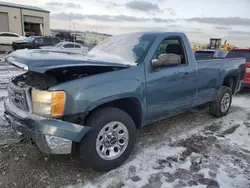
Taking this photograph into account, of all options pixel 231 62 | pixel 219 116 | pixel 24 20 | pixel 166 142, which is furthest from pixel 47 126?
pixel 24 20

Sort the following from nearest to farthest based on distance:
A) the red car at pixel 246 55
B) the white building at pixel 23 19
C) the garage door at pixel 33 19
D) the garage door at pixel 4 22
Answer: the red car at pixel 246 55, the garage door at pixel 4 22, the white building at pixel 23 19, the garage door at pixel 33 19

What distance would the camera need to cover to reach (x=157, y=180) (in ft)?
9.60

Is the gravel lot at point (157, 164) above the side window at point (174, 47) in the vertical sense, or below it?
below

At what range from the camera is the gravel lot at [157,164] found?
2.88m

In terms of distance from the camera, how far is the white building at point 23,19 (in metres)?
33.1

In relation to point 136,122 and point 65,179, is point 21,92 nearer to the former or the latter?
point 65,179

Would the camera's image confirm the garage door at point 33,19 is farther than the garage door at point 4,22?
Yes

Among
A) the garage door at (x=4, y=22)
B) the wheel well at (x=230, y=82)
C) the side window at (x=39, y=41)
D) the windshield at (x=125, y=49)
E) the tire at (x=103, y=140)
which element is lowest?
the tire at (x=103, y=140)

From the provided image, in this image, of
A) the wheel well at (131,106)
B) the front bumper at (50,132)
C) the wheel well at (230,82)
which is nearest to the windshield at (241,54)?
the wheel well at (230,82)

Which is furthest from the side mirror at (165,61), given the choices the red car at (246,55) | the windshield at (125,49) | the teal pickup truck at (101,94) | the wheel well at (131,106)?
the red car at (246,55)

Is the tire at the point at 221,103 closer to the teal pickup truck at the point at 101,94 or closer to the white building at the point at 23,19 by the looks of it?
the teal pickup truck at the point at 101,94

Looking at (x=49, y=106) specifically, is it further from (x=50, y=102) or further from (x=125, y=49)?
(x=125, y=49)

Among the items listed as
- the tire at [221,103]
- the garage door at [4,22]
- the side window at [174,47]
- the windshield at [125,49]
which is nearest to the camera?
the windshield at [125,49]

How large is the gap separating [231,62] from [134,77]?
10.9 ft
